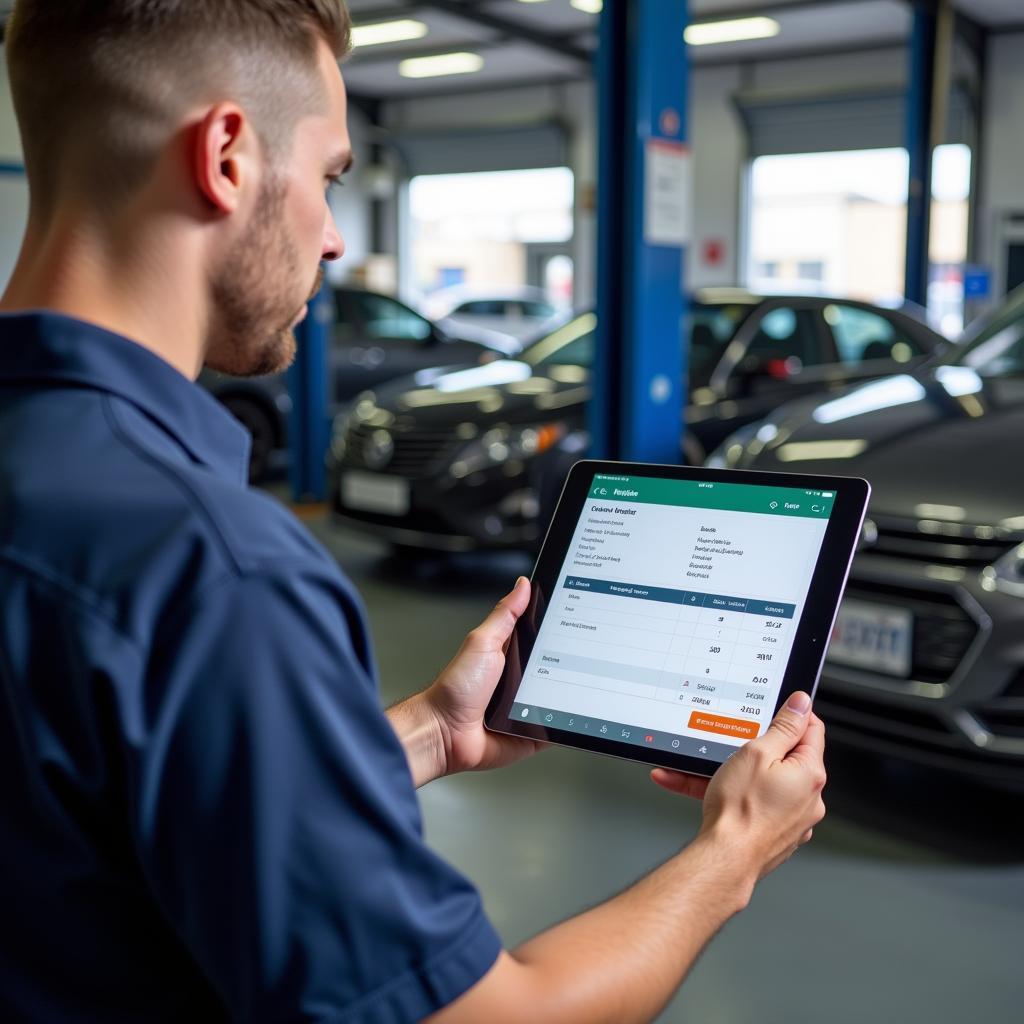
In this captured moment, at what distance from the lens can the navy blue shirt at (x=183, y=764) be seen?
649 mm

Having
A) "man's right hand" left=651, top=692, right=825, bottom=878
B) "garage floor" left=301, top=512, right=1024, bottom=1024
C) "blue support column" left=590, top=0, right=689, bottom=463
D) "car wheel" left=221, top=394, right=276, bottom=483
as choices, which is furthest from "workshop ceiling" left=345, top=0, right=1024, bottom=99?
"man's right hand" left=651, top=692, right=825, bottom=878

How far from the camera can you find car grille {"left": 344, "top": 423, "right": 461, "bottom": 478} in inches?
181

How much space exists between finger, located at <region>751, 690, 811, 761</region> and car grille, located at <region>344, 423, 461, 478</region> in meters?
3.54

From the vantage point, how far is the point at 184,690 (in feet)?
2.12

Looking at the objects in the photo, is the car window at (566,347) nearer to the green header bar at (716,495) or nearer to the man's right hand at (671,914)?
the green header bar at (716,495)

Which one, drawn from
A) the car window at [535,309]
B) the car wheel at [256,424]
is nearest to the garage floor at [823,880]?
the car wheel at [256,424]

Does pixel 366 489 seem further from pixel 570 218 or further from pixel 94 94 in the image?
pixel 570 218

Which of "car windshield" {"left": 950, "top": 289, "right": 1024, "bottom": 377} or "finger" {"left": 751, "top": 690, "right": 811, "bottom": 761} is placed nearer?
"finger" {"left": 751, "top": 690, "right": 811, "bottom": 761}

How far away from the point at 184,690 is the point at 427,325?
7.62 m

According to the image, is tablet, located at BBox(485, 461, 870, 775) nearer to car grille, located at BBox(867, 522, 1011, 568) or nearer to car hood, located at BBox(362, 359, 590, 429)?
car grille, located at BBox(867, 522, 1011, 568)

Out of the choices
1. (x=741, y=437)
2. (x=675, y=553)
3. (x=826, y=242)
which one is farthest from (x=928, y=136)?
(x=826, y=242)

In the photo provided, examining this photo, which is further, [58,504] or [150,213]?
[150,213]

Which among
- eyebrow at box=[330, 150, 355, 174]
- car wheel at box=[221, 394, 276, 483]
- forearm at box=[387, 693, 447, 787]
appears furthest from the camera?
car wheel at box=[221, 394, 276, 483]

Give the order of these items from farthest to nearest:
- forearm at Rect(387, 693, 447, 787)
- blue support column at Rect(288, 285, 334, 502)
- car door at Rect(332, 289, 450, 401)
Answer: car door at Rect(332, 289, 450, 401), blue support column at Rect(288, 285, 334, 502), forearm at Rect(387, 693, 447, 787)
